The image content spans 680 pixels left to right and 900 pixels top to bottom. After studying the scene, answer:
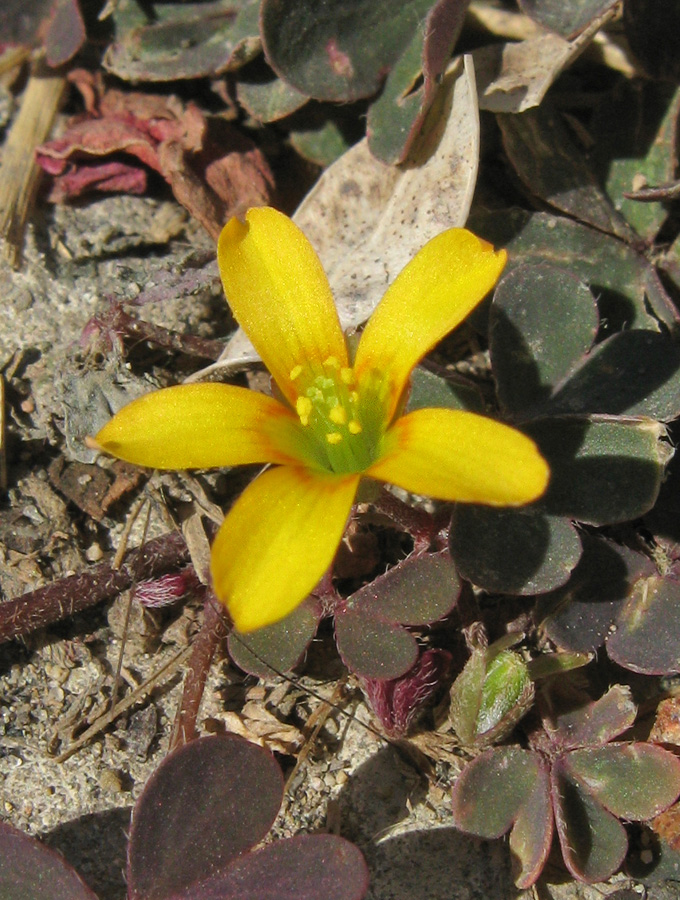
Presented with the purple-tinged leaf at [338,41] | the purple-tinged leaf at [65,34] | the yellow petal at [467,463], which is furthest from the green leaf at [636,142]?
the purple-tinged leaf at [65,34]

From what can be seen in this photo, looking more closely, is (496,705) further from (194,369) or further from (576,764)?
(194,369)

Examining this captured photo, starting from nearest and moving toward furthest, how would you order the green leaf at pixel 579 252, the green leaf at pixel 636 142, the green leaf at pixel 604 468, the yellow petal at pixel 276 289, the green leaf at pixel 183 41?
the yellow petal at pixel 276 289
the green leaf at pixel 604 468
the green leaf at pixel 579 252
the green leaf at pixel 636 142
the green leaf at pixel 183 41

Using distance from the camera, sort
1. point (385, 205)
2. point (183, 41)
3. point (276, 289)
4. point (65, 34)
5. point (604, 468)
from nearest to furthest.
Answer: point (276, 289)
point (604, 468)
point (385, 205)
point (183, 41)
point (65, 34)

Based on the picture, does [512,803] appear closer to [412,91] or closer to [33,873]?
[33,873]

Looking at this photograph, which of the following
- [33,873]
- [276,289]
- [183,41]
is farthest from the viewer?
[183,41]

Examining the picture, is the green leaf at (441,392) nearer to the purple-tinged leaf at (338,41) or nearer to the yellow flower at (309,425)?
the yellow flower at (309,425)

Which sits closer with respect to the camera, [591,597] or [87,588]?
[591,597]

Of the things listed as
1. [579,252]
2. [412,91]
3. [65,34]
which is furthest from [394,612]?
[65,34]

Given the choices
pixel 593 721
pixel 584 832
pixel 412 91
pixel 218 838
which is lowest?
pixel 584 832
